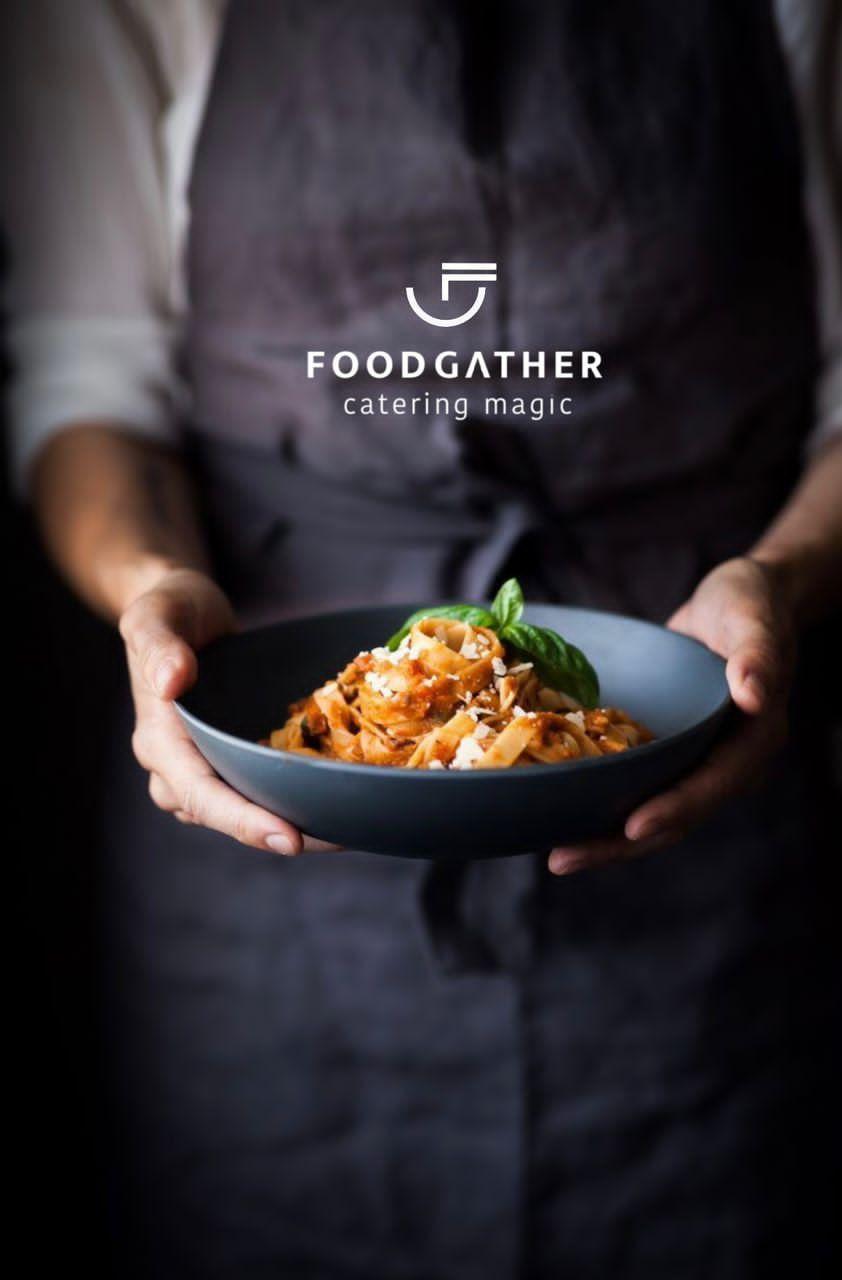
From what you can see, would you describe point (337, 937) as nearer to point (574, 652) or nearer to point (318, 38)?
point (574, 652)

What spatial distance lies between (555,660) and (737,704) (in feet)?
0.41

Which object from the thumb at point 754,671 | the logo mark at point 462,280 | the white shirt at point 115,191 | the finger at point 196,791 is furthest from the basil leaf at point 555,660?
the white shirt at point 115,191

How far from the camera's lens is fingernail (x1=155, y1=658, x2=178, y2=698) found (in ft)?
2.55

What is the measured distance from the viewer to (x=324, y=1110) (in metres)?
1.14

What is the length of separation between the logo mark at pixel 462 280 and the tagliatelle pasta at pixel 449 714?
326 millimetres

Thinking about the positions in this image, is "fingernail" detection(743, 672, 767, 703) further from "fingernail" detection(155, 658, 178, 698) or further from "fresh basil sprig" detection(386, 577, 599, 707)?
"fingernail" detection(155, 658, 178, 698)

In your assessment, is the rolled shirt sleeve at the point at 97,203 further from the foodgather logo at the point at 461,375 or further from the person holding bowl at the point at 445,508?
the foodgather logo at the point at 461,375

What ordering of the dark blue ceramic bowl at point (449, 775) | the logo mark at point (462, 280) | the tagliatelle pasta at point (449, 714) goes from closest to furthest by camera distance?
1. the dark blue ceramic bowl at point (449, 775)
2. the tagliatelle pasta at point (449, 714)
3. the logo mark at point (462, 280)

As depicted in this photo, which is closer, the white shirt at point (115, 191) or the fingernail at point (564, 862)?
the fingernail at point (564, 862)

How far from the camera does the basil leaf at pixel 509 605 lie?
847 millimetres

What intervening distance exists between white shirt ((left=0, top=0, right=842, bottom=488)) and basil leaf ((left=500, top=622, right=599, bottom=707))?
47 cm

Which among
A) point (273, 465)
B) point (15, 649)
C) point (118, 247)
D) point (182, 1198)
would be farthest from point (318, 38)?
point (182, 1198)

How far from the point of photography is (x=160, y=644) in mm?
800

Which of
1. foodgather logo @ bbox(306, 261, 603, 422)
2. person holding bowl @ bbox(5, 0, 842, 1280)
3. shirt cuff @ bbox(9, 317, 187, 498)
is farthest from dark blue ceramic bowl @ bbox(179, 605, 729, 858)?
shirt cuff @ bbox(9, 317, 187, 498)
